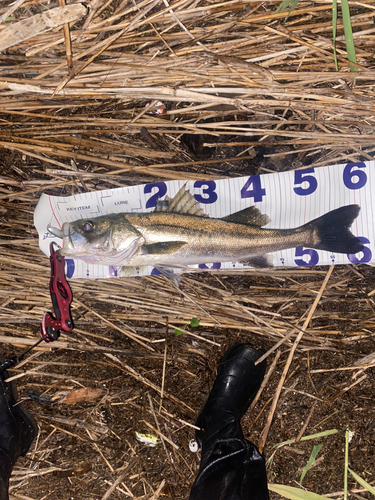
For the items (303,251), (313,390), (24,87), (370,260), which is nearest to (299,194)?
(303,251)

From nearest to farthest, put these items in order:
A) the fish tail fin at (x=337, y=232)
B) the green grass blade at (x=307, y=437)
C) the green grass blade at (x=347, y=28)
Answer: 1. the green grass blade at (x=347, y=28)
2. the fish tail fin at (x=337, y=232)
3. the green grass blade at (x=307, y=437)

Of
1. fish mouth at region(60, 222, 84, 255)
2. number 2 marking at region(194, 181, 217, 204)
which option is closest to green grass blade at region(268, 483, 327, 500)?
number 2 marking at region(194, 181, 217, 204)

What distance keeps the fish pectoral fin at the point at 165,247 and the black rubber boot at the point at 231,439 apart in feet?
4.71

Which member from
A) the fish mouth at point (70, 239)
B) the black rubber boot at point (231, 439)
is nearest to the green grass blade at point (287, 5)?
the fish mouth at point (70, 239)

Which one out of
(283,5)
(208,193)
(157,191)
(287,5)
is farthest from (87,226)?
(287,5)

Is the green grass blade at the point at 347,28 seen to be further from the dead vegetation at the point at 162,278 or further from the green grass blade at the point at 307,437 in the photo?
the green grass blade at the point at 307,437

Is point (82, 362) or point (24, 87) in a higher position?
point (24, 87)

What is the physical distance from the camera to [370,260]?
3350 millimetres

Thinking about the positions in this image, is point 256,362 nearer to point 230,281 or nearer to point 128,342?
point 230,281

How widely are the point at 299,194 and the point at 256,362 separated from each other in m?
1.82

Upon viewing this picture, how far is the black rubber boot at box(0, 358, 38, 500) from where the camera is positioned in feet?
11.5

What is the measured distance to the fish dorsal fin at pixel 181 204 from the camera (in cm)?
323

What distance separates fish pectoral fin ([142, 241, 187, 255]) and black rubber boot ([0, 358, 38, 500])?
2.30 meters

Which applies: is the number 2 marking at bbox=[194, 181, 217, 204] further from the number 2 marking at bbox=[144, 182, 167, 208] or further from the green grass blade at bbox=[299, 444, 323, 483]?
the green grass blade at bbox=[299, 444, 323, 483]
